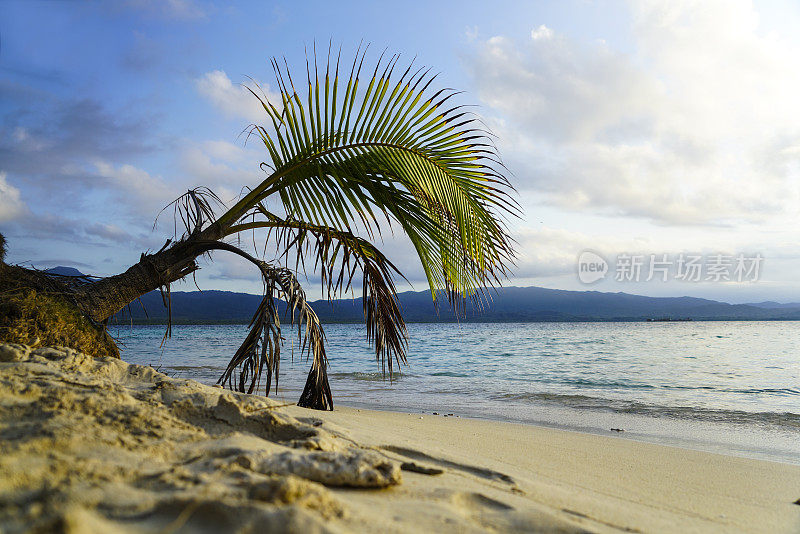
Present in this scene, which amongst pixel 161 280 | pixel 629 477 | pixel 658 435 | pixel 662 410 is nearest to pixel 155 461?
pixel 629 477

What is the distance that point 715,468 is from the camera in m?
3.65

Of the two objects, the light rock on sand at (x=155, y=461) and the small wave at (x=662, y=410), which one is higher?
the light rock on sand at (x=155, y=461)

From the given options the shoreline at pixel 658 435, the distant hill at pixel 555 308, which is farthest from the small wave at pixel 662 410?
the distant hill at pixel 555 308

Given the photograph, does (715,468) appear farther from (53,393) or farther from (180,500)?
(53,393)

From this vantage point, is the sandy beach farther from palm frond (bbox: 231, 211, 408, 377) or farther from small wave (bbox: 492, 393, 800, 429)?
small wave (bbox: 492, 393, 800, 429)

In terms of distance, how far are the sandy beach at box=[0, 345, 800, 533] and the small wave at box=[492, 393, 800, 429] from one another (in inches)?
152

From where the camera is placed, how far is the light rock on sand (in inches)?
48.0

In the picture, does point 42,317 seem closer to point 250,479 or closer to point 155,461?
point 155,461

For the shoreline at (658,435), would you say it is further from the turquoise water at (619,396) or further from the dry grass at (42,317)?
the dry grass at (42,317)

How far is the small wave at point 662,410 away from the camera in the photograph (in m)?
6.42

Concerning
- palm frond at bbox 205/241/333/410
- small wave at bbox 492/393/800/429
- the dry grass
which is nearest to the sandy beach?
the dry grass

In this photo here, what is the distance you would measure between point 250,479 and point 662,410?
7409 mm

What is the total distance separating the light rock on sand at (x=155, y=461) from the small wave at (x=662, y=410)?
20.4 ft

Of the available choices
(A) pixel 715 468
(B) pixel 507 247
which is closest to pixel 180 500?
(B) pixel 507 247
